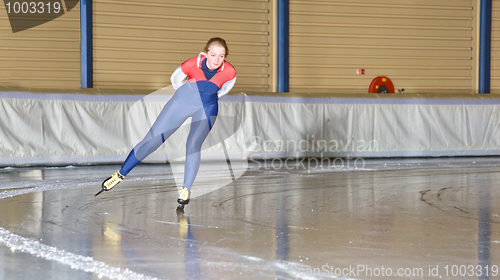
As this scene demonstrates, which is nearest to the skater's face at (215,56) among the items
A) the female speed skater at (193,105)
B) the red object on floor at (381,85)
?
the female speed skater at (193,105)

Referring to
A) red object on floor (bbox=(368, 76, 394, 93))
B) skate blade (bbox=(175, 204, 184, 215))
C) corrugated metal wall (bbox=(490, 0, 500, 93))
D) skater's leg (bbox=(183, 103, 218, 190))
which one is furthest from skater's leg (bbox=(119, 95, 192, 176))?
corrugated metal wall (bbox=(490, 0, 500, 93))

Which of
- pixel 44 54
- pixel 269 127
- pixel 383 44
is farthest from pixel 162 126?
pixel 383 44

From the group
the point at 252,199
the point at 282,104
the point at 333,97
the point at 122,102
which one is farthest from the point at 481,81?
the point at 252,199

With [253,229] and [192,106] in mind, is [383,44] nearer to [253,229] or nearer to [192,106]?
[192,106]

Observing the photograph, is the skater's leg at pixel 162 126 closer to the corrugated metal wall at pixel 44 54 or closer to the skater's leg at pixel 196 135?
the skater's leg at pixel 196 135

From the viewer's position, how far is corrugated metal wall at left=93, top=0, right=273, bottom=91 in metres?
12.1

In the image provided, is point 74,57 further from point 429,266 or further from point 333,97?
point 429,266

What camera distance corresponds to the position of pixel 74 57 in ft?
38.8

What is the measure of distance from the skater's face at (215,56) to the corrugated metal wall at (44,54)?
741 centimetres

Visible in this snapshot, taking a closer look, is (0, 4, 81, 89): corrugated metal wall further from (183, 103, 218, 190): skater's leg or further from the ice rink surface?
(183, 103, 218, 190): skater's leg

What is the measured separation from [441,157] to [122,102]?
21.3 feet

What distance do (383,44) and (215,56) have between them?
9.62 meters

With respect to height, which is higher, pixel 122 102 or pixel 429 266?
pixel 122 102

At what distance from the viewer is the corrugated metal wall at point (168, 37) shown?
12055mm
